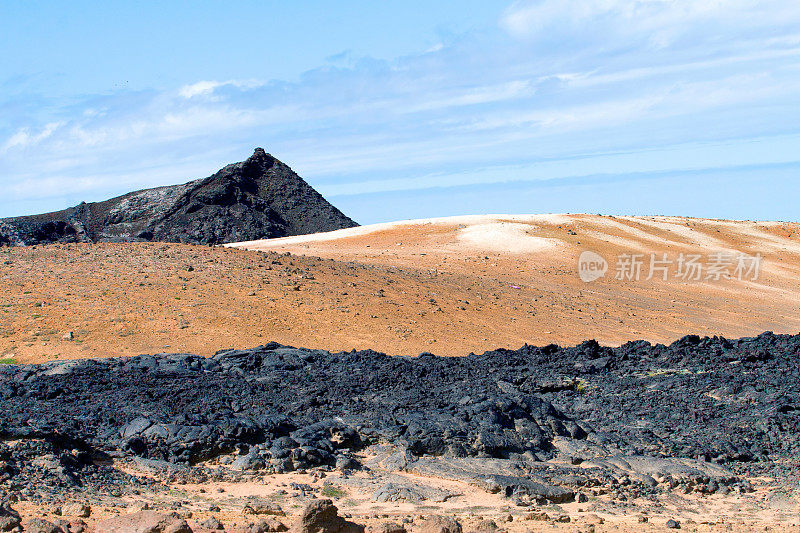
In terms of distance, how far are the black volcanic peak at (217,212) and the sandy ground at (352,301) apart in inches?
634

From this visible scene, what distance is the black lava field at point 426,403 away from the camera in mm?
8055

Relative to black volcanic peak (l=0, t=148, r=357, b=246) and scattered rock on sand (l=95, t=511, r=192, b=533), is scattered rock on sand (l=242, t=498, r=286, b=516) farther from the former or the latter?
black volcanic peak (l=0, t=148, r=357, b=246)

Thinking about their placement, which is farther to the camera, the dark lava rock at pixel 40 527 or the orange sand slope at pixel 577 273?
the orange sand slope at pixel 577 273

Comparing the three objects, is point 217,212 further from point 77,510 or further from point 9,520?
point 9,520

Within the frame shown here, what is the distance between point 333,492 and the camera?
713 cm

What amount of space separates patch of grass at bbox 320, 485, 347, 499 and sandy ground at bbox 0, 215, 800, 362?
7137mm

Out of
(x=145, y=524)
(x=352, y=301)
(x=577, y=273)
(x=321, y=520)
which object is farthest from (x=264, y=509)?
(x=577, y=273)

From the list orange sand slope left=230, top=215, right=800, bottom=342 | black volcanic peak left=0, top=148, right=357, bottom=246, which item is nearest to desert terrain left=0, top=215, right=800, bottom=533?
orange sand slope left=230, top=215, right=800, bottom=342

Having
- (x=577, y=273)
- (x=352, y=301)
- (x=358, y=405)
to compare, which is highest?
(x=577, y=273)

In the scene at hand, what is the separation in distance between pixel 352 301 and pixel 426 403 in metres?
7.96

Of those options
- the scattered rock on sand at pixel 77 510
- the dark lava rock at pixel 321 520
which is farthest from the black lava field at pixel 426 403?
the dark lava rock at pixel 321 520

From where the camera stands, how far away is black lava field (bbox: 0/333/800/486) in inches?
317

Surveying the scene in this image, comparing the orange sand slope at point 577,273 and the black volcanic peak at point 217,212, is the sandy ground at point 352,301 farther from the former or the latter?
the black volcanic peak at point 217,212

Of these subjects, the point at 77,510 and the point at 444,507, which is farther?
the point at 444,507
